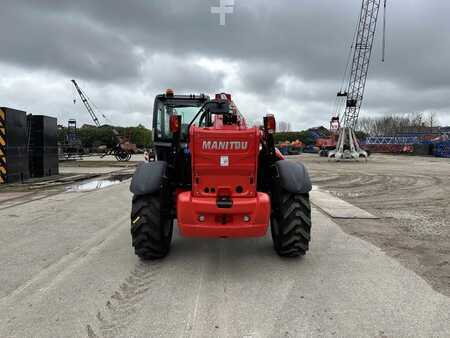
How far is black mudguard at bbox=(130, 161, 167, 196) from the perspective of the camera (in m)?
4.06

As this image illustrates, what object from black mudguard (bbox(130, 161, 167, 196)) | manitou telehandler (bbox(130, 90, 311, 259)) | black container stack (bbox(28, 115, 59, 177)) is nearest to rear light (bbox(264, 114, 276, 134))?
manitou telehandler (bbox(130, 90, 311, 259))

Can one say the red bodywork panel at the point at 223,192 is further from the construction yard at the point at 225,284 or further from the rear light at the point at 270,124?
the construction yard at the point at 225,284

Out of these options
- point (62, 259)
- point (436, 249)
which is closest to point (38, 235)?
point (62, 259)

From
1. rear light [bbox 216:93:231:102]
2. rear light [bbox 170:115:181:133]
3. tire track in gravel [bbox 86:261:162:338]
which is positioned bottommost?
tire track in gravel [bbox 86:261:162:338]

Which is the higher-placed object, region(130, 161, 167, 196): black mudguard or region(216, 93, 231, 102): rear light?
region(216, 93, 231, 102): rear light

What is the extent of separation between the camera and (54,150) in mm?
16344

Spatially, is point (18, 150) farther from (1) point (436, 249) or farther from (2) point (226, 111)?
(1) point (436, 249)

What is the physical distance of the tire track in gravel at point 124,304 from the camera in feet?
8.87

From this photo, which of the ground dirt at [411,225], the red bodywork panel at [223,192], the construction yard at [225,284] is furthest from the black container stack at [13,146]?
the ground dirt at [411,225]

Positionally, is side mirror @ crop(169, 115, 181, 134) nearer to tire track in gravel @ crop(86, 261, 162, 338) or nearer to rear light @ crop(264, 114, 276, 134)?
rear light @ crop(264, 114, 276, 134)

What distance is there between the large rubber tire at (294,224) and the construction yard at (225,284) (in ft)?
0.64

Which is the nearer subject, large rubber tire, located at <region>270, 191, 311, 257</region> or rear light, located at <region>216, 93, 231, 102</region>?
large rubber tire, located at <region>270, 191, 311, 257</region>

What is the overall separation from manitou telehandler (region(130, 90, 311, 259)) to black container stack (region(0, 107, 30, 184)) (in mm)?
10794

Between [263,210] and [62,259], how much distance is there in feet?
8.58
